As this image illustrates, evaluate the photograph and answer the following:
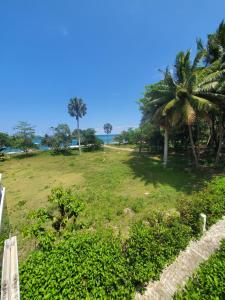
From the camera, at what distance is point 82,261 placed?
10.2 ft

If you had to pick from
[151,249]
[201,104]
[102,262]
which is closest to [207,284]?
[151,249]

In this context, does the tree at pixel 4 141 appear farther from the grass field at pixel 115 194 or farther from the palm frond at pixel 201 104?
the palm frond at pixel 201 104

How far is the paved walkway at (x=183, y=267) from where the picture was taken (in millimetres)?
3410

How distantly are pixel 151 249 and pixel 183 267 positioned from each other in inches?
44.6

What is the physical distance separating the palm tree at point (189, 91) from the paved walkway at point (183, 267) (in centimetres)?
791

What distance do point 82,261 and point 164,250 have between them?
2043 mm

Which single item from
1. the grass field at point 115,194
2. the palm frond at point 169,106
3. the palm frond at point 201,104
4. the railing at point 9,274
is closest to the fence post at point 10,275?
the railing at point 9,274

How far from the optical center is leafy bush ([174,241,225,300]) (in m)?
2.79

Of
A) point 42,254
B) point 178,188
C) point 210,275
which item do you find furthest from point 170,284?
point 178,188

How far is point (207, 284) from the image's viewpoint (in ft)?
9.72

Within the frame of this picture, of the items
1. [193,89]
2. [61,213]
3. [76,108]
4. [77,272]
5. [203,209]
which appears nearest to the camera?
[77,272]

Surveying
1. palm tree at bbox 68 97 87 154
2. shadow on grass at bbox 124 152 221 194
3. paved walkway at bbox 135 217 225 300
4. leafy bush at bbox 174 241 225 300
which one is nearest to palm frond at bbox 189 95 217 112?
shadow on grass at bbox 124 152 221 194

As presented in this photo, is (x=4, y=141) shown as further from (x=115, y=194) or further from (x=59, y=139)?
(x=115, y=194)

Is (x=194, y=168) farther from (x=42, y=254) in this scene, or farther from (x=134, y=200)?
(x=42, y=254)
